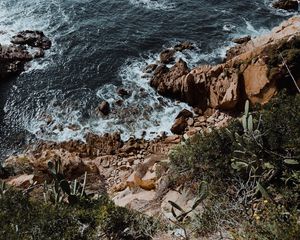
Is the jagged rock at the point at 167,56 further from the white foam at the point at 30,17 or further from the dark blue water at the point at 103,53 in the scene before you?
the white foam at the point at 30,17

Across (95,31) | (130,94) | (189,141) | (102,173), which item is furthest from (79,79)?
(189,141)

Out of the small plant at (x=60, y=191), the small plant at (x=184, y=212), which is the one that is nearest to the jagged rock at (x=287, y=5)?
the small plant at (x=184, y=212)

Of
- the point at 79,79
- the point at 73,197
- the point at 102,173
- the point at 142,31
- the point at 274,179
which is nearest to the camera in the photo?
the point at 274,179

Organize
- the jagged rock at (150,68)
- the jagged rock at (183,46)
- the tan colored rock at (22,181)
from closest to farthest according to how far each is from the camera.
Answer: the tan colored rock at (22,181)
the jagged rock at (150,68)
the jagged rock at (183,46)

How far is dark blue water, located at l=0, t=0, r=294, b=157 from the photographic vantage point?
2445cm

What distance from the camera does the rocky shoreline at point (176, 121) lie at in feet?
65.0

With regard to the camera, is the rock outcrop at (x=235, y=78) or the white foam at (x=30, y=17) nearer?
the rock outcrop at (x=235, y=78)

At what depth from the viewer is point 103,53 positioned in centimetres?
2967

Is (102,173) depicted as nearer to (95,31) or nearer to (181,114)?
(181,114)

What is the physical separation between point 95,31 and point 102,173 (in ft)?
47.4

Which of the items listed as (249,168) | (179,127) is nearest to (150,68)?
(179,127)

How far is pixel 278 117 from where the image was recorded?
41.8 feet

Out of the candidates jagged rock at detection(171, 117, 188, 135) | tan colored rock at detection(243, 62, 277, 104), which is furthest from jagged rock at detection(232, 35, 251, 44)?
jagged rock at detection(171, 117, 188, 135)

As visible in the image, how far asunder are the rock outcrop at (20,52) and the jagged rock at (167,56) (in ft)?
27.4
